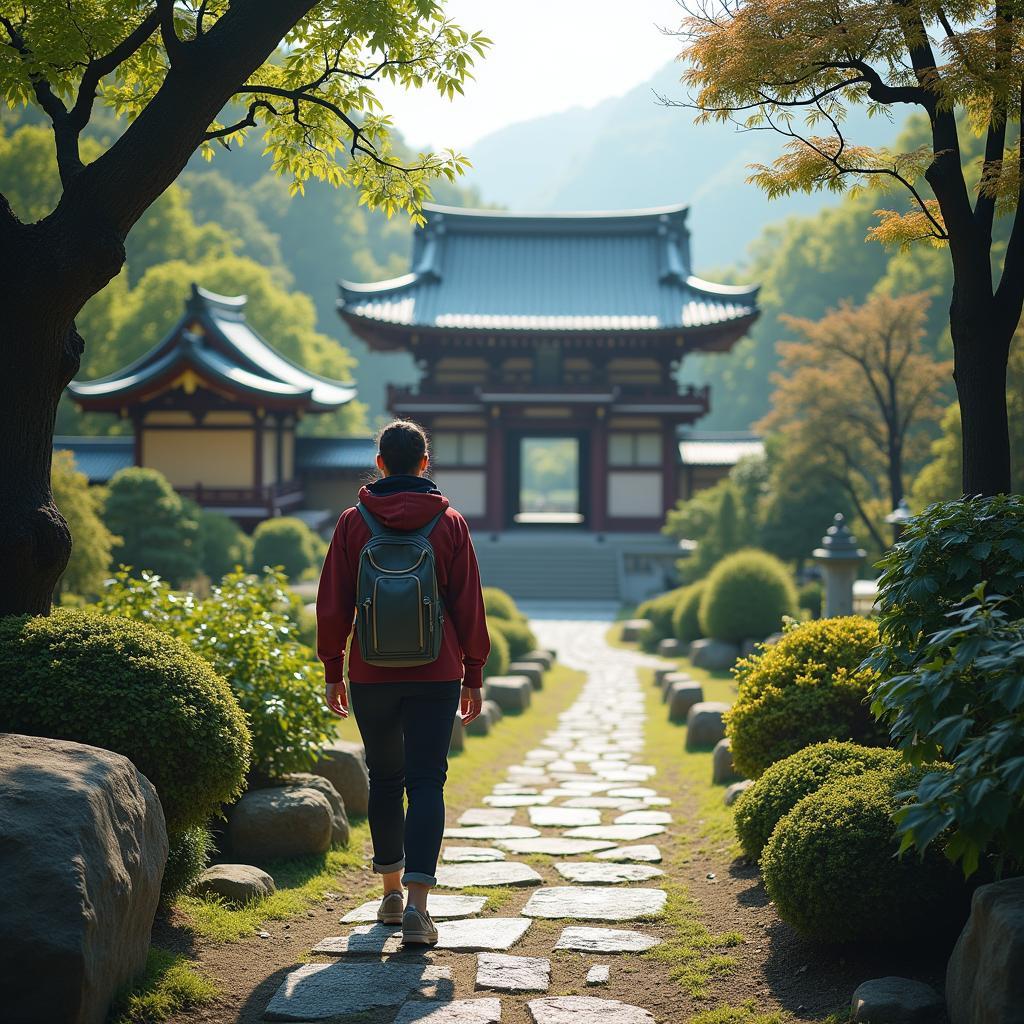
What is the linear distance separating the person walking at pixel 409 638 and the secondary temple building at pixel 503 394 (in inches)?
844

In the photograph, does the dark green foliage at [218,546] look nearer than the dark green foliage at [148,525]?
No

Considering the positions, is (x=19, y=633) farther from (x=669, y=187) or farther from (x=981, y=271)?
(x=669, y=187)

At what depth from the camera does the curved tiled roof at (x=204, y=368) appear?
1013 inches

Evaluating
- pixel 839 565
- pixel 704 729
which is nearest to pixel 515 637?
pixel 839 565

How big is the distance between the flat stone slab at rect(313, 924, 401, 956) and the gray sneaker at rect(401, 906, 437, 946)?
8 centimetres

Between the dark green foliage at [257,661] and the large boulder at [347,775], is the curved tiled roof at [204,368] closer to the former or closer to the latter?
the dark green foliage at [257,661]

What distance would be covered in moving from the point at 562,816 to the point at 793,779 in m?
2.37

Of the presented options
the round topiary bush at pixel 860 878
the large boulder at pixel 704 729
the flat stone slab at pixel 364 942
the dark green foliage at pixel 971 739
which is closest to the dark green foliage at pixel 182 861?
the flat stone slab at pixel 364 942

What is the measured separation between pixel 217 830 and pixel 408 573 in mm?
2287

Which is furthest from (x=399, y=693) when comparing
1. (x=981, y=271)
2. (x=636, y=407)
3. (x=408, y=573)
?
(x=636, y=407)

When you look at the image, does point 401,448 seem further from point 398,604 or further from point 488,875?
point 488,875

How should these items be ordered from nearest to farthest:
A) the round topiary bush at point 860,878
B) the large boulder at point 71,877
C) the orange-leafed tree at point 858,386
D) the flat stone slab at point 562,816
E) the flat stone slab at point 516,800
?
1. the large boulder at point 71,877
2. the round topiary bush at point 860,878
3. the flat stone slab at point 562,816
4. the flat stone slab at point 516,800
5. the orange-leafed tree at point 858,386

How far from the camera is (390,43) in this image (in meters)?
6.37

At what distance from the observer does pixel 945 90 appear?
5.52 meters
